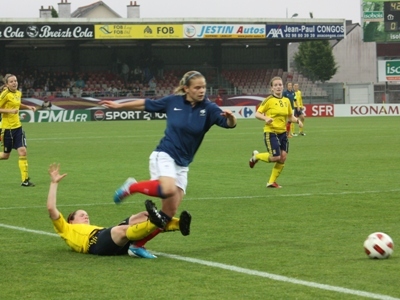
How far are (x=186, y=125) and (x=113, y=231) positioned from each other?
1.32 meters

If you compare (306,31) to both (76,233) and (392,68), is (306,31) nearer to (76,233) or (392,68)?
(392,68)

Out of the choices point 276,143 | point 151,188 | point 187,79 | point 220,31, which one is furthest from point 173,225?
point 220,31

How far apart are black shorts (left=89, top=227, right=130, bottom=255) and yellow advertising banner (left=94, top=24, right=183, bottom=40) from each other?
56.4 metres

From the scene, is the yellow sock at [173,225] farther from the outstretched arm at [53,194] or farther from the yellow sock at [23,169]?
the yellow sock at [23,169]

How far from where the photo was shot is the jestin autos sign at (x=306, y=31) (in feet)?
223

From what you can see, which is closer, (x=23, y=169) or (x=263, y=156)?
(x=263, y=156)

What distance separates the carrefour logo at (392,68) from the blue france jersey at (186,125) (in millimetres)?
66393

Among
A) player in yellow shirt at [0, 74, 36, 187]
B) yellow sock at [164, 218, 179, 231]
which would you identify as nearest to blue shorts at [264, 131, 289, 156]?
player in yellow shirt at [0, 74, 36, 187]

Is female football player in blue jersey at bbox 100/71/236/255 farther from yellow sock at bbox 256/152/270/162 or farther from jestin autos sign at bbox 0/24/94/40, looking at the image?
jestin autos sign at bbox 0/24/94/40

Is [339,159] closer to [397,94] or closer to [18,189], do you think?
[18,189]

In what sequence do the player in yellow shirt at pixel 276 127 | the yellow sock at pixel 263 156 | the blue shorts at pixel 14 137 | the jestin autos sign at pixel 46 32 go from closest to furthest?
the player in yellow shirt at pixel 276 127 < the yellow sock at pixel 263 156 < the blue shorts at pixel 14 137 < the jestin autos sign at pixel 46 32

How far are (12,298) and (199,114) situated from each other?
125 inches

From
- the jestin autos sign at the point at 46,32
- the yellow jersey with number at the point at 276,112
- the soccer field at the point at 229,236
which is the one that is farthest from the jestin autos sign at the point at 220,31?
the yellow jersey with number at the point at 276,112

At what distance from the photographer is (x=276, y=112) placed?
55.9 feet
